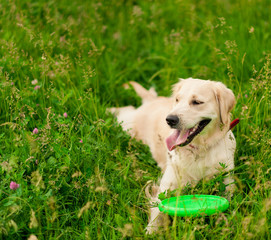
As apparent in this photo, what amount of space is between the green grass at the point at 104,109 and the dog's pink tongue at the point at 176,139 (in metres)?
0.33

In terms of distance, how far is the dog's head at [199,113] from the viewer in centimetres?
275

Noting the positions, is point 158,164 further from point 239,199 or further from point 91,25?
point 91,25

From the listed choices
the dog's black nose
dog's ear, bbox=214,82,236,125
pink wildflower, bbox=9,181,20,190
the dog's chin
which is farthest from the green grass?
the dog's black nose

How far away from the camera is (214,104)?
2.86m

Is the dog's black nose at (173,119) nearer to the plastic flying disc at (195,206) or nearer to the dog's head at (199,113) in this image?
the dog's head at (199,113)

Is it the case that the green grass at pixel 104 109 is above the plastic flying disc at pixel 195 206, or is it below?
above

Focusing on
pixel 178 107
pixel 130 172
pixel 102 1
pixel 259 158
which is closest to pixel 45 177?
pixel 130 172

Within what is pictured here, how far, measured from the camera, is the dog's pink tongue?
2.80 metres

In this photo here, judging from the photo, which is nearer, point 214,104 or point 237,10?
point 214,104

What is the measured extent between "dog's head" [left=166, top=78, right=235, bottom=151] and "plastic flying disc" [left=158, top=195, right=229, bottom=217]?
18.8 inches

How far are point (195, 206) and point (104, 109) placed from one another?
1571 millimetres

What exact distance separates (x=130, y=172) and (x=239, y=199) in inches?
34.6

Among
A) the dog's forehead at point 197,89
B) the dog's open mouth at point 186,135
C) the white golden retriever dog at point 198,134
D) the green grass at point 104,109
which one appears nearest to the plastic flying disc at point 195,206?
the green grass at point 104,109

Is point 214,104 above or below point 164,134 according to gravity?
above
